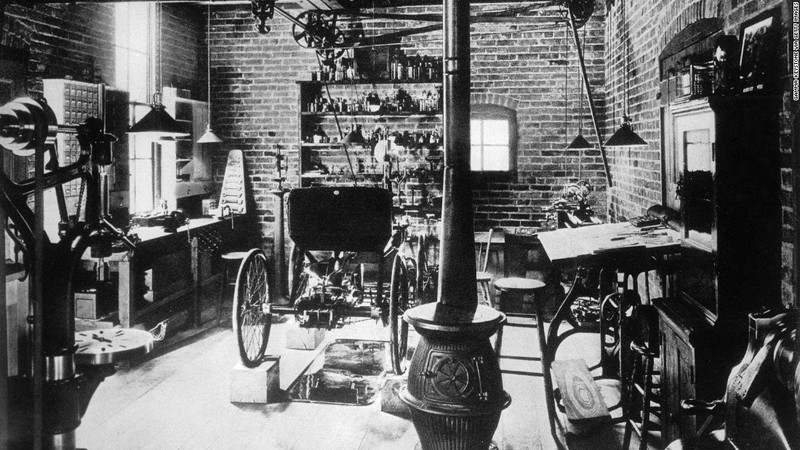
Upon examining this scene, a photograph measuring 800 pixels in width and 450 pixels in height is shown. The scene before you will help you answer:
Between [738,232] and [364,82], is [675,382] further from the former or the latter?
[364,82]

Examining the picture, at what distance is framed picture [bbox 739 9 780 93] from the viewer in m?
2.45

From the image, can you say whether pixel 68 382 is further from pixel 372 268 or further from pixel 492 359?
pixel 372 268

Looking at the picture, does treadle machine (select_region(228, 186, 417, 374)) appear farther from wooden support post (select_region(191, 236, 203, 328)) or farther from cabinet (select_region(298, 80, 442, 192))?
cabinet (select_region(298, 80, 442, 192))

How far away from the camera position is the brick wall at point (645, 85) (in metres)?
2.43

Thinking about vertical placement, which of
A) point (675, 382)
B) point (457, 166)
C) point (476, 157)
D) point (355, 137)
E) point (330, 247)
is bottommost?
point (675, 382)

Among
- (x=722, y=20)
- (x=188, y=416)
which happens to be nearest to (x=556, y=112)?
(x=722, y=20)

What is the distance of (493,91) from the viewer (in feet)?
23.9

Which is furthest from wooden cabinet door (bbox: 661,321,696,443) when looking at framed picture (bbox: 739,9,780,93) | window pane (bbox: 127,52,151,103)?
window pane (bbox: 127,52,151,103)

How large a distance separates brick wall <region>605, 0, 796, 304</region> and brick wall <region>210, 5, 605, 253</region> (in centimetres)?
51

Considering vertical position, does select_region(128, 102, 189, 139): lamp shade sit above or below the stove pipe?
above

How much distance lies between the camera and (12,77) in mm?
4516

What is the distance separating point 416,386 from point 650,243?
1.47 meters

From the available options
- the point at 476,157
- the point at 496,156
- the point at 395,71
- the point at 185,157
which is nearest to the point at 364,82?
the point at 395,71

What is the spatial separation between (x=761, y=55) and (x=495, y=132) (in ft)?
16.2
